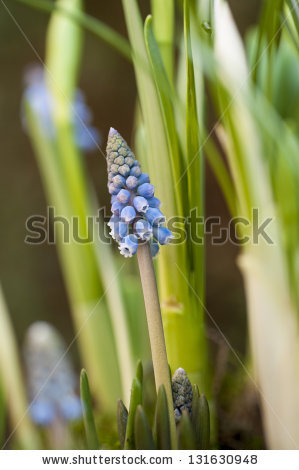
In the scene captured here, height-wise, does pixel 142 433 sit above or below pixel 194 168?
below

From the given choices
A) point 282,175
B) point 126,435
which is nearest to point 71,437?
point 126,435

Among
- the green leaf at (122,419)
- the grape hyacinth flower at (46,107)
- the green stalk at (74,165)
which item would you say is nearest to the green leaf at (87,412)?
the green leaf at (122,419)

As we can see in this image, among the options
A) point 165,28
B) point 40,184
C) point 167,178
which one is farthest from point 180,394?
point 40,184

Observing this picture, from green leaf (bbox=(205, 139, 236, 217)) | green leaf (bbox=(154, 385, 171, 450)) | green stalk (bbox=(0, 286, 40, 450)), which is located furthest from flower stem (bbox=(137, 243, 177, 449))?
green stalk (bbox=(0, 286, 40, 450))

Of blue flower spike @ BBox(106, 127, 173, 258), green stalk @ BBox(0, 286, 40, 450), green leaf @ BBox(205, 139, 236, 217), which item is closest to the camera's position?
blue flower spike @ BBox(106, 127, 173, 258)

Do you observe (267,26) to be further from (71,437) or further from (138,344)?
(71,437)

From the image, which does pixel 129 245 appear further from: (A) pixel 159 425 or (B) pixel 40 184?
(B) pixel 40 184

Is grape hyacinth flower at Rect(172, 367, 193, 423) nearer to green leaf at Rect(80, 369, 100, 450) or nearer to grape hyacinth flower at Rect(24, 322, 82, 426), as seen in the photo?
green leaf at Rect(80, 369, 100, 450)

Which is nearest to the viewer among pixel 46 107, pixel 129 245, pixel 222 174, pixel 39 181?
pixel 129 245
